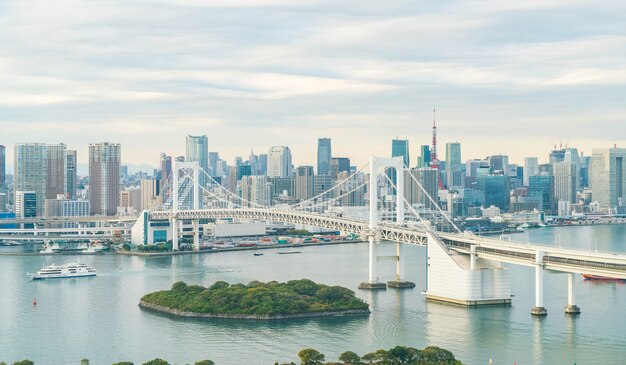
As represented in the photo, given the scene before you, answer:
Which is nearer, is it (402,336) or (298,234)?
(402,336)

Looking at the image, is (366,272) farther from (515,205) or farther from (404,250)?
(515,205)

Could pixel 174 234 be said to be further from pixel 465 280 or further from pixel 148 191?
pixel 148 191

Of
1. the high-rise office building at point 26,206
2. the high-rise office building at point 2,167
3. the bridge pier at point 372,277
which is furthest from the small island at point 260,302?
the high-rise office building at point 2,167

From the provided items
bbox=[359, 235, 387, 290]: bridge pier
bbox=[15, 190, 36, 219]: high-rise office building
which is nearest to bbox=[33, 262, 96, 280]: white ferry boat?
bbox=[359, 235, 387, 290]: bridge pier

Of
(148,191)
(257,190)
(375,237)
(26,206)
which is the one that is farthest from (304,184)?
(375,237)

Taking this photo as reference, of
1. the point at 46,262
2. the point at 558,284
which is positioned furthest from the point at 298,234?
the point at 558,284

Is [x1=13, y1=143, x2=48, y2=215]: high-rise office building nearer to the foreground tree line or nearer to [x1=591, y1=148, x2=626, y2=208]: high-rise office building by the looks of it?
[x1=591, y1=148, x2=626, y2=208]: high-rise office building

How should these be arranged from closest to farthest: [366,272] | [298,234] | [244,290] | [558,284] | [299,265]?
[244,290] → [558,284] → [366,272] → [299,265] → [298,234]
